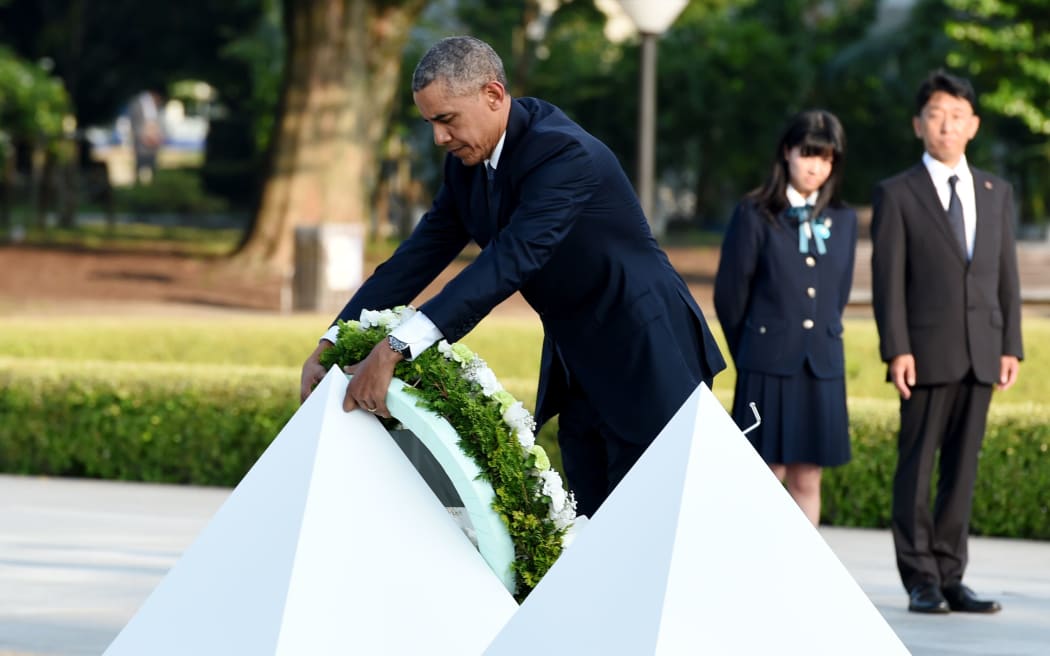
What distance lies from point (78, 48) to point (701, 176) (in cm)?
1408

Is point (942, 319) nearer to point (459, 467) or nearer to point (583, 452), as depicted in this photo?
point (583, 452)

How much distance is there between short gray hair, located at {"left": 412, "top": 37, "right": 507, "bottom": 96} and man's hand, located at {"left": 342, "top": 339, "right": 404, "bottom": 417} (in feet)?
2.05

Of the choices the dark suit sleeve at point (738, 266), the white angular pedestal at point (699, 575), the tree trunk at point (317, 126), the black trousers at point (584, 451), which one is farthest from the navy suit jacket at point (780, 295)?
the tree trunk at point (317, 126)

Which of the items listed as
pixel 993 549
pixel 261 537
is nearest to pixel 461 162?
pixel 261 537

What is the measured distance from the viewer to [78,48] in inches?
1582

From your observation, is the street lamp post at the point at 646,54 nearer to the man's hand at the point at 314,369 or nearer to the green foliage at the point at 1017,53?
the man's hand at the point at 314,369

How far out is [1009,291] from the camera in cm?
667

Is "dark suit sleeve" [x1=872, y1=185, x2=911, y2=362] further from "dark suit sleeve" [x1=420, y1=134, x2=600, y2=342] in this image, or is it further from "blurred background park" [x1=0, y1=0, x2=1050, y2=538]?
"dark suit sleeve" [x1=420, y1=134, x2=600, y2=342]

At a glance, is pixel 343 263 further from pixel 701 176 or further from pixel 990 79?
pixel 701 176

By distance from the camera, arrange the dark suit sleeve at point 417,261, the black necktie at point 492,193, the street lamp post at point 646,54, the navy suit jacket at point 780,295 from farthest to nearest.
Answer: the street lamp post at point 646,54, the navy suit jacket at point 780,295, the dark suit sleeve at point 417,261, the black necktie at point 492,193

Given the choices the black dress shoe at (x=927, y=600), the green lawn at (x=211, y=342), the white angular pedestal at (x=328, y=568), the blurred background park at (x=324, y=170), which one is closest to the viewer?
the white angular pedestal at (x=328, y=568)

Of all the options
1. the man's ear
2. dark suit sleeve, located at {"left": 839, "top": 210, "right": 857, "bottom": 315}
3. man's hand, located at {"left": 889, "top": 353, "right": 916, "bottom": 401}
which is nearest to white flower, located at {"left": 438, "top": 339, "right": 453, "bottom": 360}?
the man's ear

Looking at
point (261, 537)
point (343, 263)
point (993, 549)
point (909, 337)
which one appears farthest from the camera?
point (343, 263)

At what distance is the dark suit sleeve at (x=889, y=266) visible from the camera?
6551 millimetres
